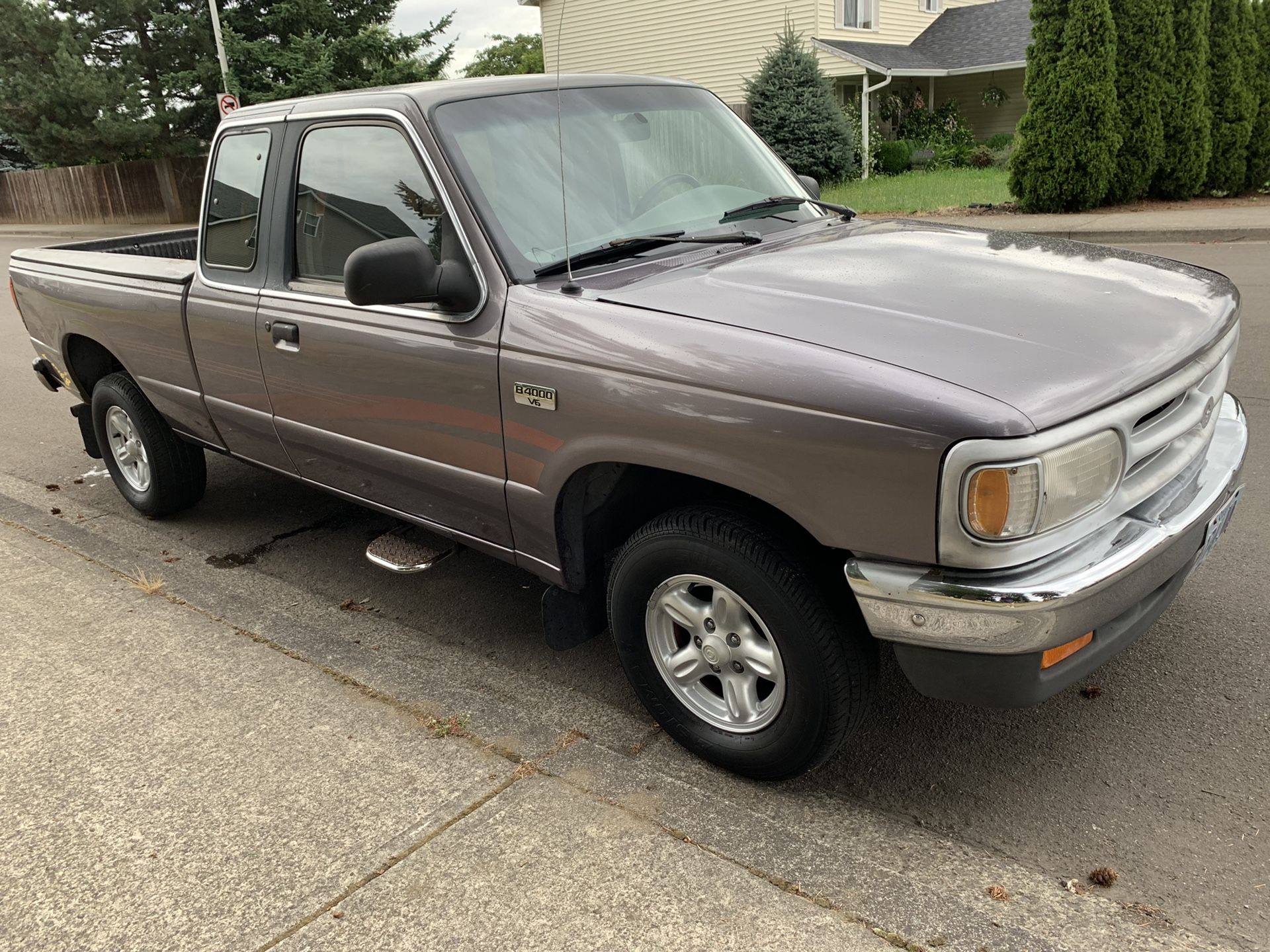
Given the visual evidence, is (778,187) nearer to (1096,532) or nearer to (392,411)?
(392,411)

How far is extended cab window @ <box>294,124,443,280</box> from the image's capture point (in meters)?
3.49

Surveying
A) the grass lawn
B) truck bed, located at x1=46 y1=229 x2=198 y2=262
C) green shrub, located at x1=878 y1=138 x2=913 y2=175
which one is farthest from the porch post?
truck bed, located at x1=46 y1=229 x2=198 y2=262

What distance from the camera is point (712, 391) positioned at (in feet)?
8.68

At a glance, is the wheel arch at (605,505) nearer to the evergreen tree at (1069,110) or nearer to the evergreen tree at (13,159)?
the evergreen tree at (1069,110)

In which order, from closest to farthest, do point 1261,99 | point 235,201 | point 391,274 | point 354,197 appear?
1. point 391,274
2. point 354,197
3. point 235,201
4. point 1261,99

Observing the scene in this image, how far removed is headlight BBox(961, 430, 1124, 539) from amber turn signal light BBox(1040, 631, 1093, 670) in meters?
0.29

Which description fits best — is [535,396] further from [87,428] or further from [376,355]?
[87,428]

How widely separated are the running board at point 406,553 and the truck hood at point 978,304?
130cm

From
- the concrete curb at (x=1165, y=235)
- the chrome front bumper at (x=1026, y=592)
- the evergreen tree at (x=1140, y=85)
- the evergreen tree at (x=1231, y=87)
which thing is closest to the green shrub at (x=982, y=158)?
the evergreen tree at (x=1231, y=87)

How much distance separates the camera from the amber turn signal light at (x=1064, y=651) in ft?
7.99

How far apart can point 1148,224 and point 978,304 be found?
39.0ft

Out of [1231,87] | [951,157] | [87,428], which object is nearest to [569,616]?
[87,428]

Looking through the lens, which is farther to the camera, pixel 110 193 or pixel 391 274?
pixel 110 193

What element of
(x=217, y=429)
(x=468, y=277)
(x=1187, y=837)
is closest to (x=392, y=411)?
(x=468, y=277)
